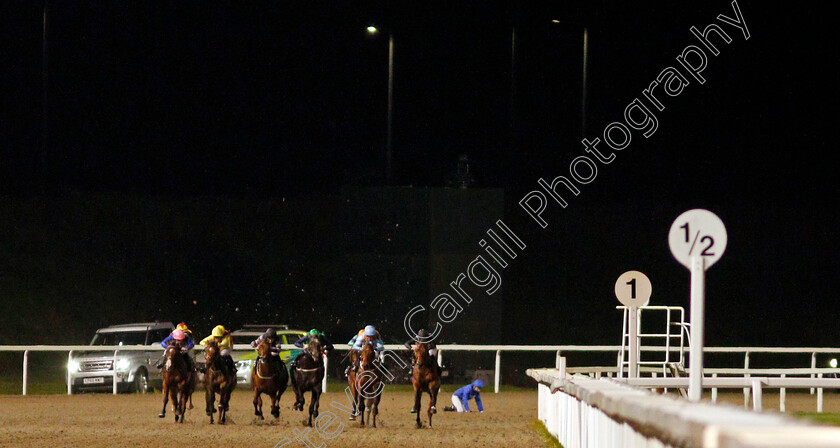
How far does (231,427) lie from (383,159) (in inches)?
665

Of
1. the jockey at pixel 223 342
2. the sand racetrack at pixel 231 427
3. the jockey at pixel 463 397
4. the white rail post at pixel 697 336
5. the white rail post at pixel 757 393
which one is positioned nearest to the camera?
the white rail post at pixel 697 336

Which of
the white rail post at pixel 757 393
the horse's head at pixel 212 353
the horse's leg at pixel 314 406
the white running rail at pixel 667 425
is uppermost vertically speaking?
the white running rail at pixel 667 425

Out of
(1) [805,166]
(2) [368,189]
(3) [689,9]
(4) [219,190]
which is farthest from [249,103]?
(1) [805,166]

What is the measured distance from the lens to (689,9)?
3034 centimetres

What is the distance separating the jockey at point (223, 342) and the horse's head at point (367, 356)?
176cm

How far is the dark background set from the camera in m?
30.6

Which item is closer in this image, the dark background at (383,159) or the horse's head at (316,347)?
the horse's head at (316,347)

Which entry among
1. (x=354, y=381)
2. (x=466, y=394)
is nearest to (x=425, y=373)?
(x=354, y=381)

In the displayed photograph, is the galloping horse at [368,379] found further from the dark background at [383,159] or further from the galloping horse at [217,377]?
the dark background at [383,159]

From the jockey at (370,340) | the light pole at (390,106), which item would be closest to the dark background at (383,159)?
the light pole at (390,106)

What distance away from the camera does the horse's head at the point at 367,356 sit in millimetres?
14070

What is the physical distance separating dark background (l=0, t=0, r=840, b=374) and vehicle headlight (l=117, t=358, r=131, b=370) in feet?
30.5

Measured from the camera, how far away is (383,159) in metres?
30.3

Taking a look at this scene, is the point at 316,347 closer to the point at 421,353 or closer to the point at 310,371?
the point at 310,371
